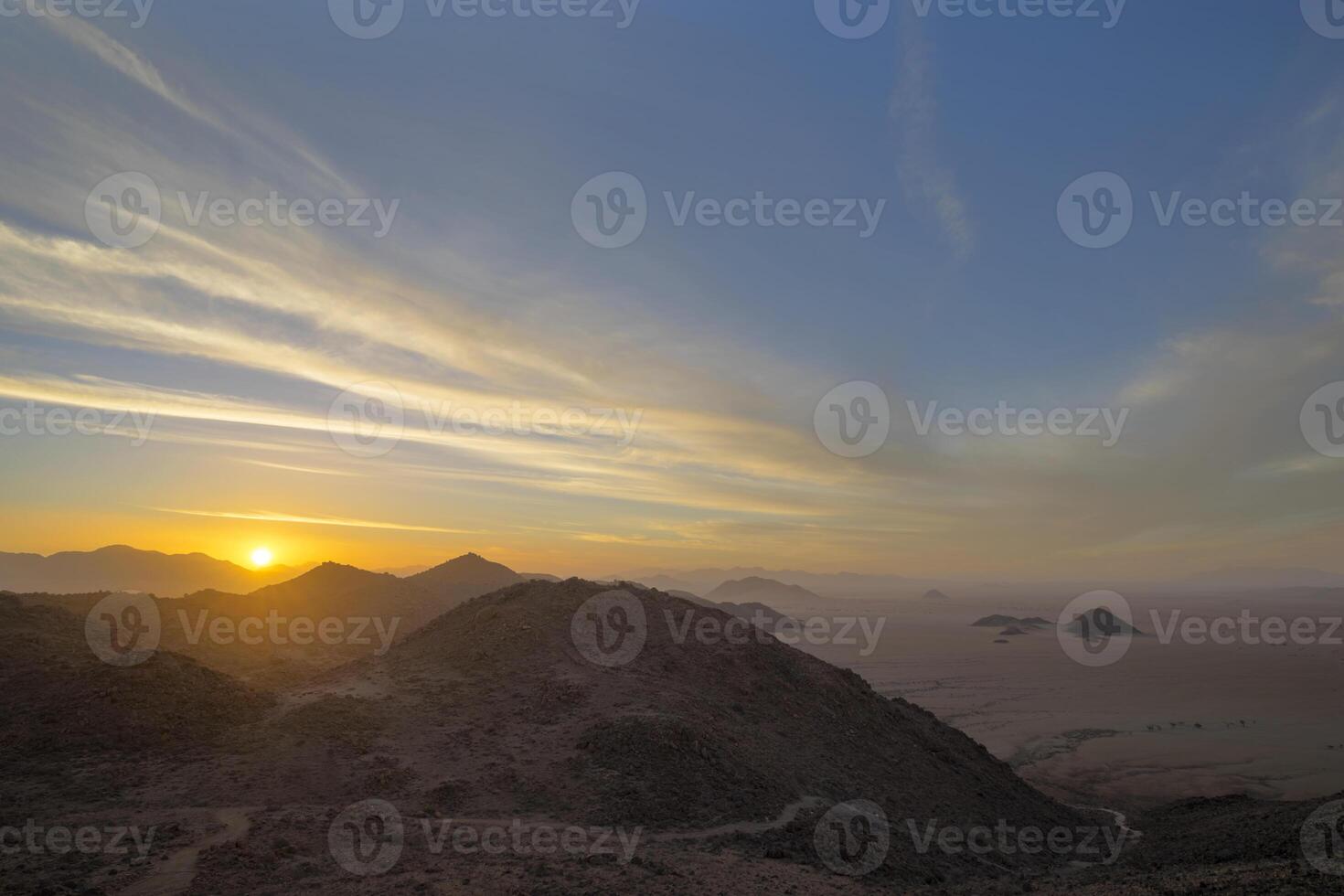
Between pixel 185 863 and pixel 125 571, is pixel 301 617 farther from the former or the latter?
pixel 125 571

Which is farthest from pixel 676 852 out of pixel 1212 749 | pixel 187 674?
pixel 1212 749

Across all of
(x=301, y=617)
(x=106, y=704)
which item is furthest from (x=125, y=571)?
(x=106, y=704)

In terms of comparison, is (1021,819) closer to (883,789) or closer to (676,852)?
(883,789)

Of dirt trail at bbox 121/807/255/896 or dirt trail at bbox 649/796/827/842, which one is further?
dirt trail at bbox 649/796/827/842

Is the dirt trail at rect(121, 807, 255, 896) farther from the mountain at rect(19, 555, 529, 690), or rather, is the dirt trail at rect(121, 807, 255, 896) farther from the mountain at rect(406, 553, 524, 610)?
the mountain at rect(406, 553, 524, 610)

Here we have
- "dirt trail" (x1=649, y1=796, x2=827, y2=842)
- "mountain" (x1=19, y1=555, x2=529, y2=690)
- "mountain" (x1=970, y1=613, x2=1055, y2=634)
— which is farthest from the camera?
"mountain" (x1=970, y1=613, x2=1055, y2=634)

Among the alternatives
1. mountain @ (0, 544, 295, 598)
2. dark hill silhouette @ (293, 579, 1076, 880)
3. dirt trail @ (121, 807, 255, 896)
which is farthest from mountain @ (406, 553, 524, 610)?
mountain @ (0, 544, 295, 598)
